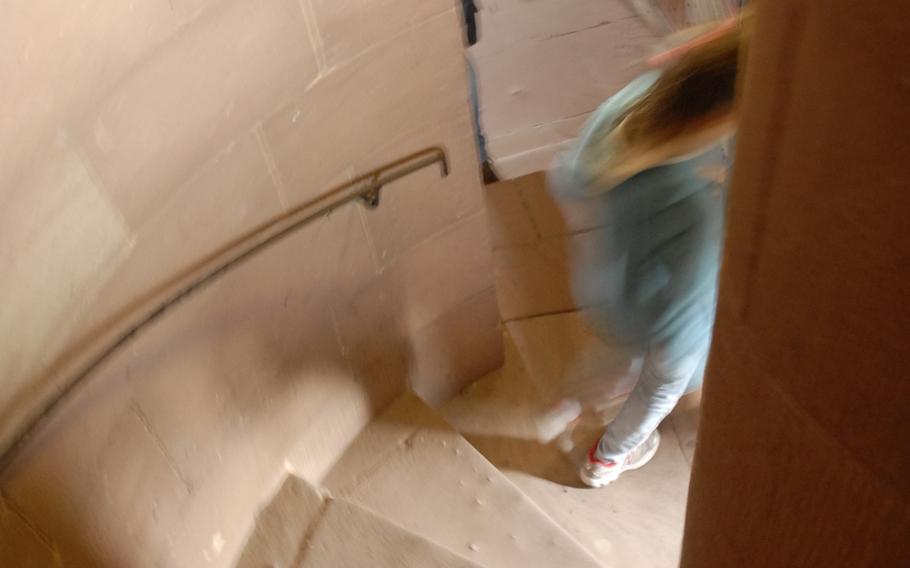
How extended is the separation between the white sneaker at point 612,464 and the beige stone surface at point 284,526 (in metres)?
0.88

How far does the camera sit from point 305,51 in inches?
60.2

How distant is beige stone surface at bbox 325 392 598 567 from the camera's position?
6.74ft

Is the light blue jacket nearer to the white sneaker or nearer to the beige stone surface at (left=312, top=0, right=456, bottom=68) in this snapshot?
the beige stone surface at (left=312, top=0, right=456, bottom=68)

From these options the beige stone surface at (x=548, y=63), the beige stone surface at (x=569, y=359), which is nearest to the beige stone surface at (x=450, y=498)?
the beige stone surface at (x=569, y=359)

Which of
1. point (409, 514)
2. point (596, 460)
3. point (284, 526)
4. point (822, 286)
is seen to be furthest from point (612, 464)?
point (822, 286)

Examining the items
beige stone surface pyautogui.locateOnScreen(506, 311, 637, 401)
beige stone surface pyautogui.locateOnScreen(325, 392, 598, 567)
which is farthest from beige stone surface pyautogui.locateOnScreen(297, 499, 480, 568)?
beige stone surface pyautogui.locateOnScreen(506, 311, 637, 401)

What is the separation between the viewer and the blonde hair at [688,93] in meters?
1.27

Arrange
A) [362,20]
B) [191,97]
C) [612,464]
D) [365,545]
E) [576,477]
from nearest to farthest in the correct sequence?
[191,97] → [362,20] → [365,545] → [612,464] → [576,477]

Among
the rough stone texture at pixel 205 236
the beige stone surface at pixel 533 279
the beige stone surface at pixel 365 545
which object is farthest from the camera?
the beige stone surface at pixel 533 279

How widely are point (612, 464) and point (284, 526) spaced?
40.3 inches

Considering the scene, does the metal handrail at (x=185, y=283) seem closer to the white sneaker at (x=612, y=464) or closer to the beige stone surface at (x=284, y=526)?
the beige stone surface at (x=284, y=526)

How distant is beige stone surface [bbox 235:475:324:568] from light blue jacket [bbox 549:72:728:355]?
3.02 ft

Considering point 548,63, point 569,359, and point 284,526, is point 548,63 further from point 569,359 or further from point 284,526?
point 284,526

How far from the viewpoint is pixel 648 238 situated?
5.16 feet
